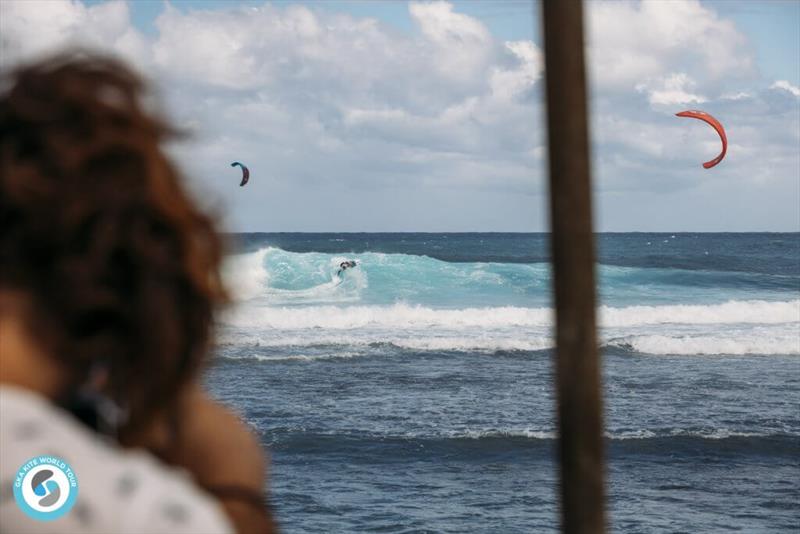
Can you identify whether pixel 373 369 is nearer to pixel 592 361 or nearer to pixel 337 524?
pixel 337 524

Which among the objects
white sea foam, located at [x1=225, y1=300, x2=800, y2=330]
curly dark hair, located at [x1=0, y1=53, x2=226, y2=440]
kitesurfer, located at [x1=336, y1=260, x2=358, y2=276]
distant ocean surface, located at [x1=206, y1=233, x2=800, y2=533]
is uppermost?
curly dark hair, located at [x1=0, y1=53, x2=226, y2=440]

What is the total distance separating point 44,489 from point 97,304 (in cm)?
11

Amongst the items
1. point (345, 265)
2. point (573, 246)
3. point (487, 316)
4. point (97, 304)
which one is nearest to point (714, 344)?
point (487, 316)

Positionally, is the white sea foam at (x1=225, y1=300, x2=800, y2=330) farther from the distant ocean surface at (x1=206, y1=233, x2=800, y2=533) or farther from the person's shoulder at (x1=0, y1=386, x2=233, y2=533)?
the person's shoulder at (x1=0, y1=386, x2=233, y2=533)

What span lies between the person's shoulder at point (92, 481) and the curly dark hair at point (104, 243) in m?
0.05

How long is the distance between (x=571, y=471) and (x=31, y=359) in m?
1.84

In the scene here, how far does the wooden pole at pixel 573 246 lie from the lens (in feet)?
7.18

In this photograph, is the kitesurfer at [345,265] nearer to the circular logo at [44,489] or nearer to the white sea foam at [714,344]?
the white sea foam at [714,344]

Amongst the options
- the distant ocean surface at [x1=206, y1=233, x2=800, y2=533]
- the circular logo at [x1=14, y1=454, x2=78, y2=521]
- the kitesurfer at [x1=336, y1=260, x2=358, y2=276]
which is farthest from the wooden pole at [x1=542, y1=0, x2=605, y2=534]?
the kitesurfer at [x1=336, y1=260, x2=358, y2=276]

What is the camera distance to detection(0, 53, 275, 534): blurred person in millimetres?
611

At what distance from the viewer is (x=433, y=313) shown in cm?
2495

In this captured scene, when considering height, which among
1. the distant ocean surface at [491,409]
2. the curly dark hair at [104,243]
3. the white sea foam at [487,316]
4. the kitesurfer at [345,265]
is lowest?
the distant ocean surface at [491,409]

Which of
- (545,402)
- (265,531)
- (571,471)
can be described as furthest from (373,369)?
(265,531)

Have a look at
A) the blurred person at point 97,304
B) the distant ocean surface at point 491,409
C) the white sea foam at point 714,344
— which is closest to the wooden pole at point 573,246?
the distant ocean surface at point 491,409
